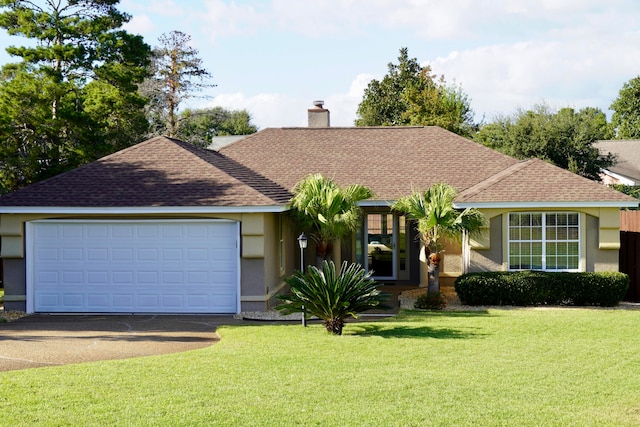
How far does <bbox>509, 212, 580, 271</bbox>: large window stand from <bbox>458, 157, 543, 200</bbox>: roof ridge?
109 centimetres

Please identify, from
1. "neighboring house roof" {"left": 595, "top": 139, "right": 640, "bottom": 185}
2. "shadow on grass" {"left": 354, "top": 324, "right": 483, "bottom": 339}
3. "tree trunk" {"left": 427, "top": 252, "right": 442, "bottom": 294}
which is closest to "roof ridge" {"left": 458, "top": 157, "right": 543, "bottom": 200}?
"tree trunk" {"left": 427, "top": 252, "right": 442, "bottom": 294}

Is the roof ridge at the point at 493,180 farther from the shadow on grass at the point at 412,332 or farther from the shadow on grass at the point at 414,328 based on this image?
the shadow on grass at the point at 412,332

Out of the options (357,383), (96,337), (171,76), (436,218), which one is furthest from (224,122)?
(357,383)

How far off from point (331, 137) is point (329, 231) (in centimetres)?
833

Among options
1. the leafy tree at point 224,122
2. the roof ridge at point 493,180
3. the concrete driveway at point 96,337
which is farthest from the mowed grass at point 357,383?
the leafy tree at point 224,122

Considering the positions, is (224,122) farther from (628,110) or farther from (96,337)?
(96,337)

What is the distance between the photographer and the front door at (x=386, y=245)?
24656 millimetres

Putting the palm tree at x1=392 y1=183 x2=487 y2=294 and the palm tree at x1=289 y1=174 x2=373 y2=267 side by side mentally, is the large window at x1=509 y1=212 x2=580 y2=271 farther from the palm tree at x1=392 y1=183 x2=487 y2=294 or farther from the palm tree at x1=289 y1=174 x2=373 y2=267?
the palm tree at x1=289 y1=174 x2=373 y2=267

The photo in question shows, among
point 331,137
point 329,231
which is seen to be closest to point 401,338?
point 329,231

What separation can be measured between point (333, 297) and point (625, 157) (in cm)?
4269

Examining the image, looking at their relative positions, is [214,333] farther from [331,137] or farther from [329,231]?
[331,137]

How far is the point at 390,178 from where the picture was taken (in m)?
23.2

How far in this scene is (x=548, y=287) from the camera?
1894 cm

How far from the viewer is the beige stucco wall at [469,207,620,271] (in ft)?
64.1
